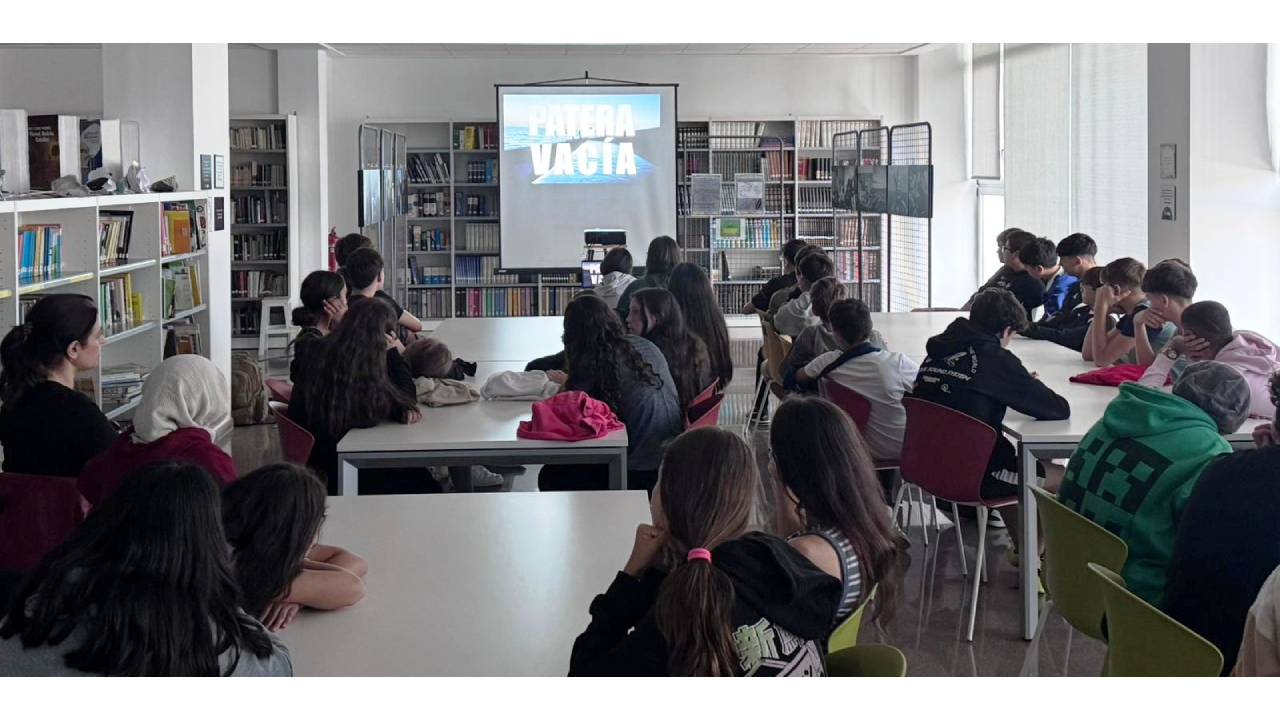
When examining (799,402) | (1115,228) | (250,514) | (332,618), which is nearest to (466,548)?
(332,618)

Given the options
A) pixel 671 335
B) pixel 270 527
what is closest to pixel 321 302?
pixel 671 335

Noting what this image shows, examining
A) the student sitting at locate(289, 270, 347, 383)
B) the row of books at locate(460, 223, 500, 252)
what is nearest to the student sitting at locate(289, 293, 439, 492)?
the student sitting at locate(289, 270, 347, 383)

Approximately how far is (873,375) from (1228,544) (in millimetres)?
Result: 2398

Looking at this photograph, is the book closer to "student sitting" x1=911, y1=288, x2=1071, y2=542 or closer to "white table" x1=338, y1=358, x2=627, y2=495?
"white table" x1=338, y1=358, x2=627, y2=495

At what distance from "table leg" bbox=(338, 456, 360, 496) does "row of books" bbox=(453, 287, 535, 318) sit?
28.1 ft

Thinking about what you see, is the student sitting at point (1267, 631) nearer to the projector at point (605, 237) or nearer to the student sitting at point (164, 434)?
the student sitting at point (164, 434)

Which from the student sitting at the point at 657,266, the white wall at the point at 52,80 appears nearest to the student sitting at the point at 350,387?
the student sitting at the point at 657,266

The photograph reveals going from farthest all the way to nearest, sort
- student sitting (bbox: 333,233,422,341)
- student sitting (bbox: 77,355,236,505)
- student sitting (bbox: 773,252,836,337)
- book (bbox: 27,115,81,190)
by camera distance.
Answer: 1. student sitting (bbox: 773,252,836,337)
2. book (bbox: 27,115,81,190)
3. student sitting (bbox: 333,233,422,341)
4. student sitting (bbox: 77,355,236,505)

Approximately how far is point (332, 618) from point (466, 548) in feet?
A: 1.59

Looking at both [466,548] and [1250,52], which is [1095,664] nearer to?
[466,548]

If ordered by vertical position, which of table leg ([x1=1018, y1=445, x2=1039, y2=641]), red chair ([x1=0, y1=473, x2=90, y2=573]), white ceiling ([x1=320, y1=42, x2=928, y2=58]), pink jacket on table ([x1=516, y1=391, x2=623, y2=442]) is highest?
white ceiling ([x1=320, y1=42, x2=928, y2=58])

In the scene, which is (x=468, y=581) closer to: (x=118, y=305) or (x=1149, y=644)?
(x=1149, y=644)

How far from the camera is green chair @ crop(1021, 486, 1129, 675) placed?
2686 millimetres

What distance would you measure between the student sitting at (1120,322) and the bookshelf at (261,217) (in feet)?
26.0
